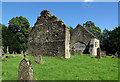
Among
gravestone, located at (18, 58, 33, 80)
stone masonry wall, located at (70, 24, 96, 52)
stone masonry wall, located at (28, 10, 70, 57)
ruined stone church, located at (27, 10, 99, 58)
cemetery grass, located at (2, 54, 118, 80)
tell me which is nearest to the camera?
gravestone, located at (18, 58, 33, 80)

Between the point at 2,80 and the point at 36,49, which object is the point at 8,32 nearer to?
the point at 36,49

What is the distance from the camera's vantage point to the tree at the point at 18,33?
3388 cm

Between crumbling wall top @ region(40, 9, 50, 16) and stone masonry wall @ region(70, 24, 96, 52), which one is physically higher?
crumbling wall top @ region(40, 9, 50, 16)

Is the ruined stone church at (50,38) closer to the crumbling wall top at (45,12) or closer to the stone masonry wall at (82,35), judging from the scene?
the crumbling wall top at (45,12)

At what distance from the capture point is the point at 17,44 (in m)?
33.9

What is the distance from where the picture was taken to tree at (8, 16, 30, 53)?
3388cm

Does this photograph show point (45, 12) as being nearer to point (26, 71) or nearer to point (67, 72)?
point (67, 72)

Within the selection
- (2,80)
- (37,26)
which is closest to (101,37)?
(37,26)

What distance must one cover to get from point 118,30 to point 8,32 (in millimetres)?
36298

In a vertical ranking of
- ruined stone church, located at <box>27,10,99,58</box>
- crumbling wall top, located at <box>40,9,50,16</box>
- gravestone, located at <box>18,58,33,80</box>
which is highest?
crumbling wall top, located at <box>40,9,50,16</box>

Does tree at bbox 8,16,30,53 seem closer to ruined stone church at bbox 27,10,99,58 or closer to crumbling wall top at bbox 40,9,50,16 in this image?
ruined stone church at bbox 27,10,99,58

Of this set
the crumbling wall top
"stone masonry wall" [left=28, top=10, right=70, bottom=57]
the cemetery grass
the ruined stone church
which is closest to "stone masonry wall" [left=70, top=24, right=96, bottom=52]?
the ruined stone church

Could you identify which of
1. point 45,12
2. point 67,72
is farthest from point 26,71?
point 45,12

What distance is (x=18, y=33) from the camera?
34656 mm
